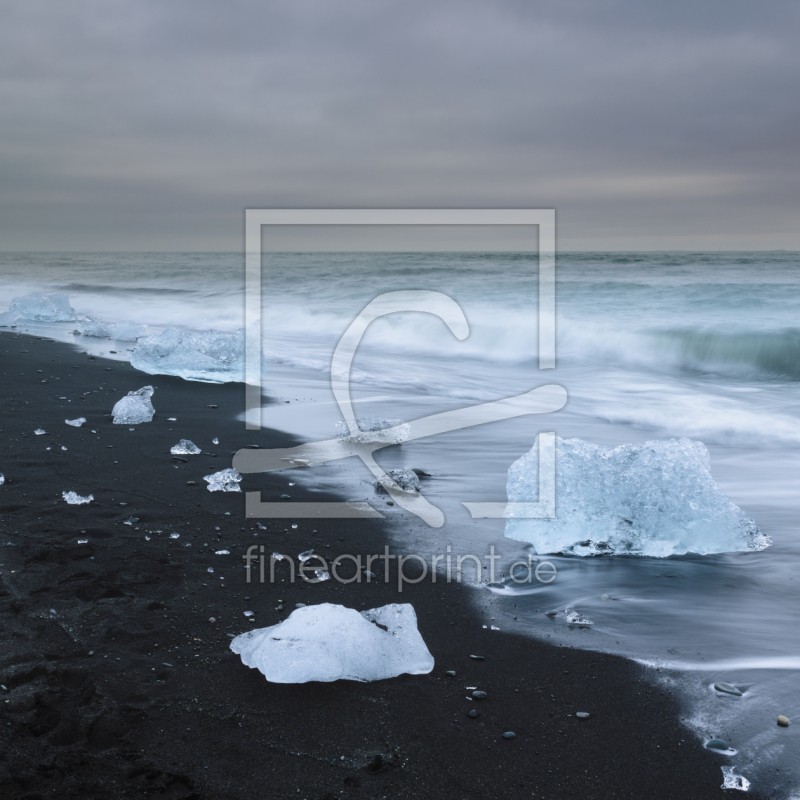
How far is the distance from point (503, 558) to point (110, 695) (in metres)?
2.20

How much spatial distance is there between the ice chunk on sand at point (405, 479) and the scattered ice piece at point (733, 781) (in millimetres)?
2932

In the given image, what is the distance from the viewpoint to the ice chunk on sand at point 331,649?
8.37 feet

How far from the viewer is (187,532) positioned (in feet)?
12.8

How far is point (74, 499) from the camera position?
4180mm

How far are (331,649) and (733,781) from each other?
141 cm

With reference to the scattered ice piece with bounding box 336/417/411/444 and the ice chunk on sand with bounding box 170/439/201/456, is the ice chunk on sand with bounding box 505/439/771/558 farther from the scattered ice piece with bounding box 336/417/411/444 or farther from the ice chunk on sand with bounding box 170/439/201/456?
the ice chunk on sand with bounding box 170/439/201/456

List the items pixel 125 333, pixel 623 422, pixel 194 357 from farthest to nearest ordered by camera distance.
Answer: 1. pixel 125 333
2. pixel 194 357
3. pixel 623 422

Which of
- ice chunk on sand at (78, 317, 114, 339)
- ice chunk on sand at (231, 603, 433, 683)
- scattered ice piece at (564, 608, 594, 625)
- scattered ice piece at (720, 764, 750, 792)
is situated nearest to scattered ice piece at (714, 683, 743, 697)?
scattered ice piece at (720, 764, 750, 792)

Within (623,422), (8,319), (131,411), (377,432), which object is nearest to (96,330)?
(8,319)

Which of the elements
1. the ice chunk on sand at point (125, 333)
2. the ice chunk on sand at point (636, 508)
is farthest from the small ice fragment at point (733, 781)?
the ice chunk on sand at point (125, 333)

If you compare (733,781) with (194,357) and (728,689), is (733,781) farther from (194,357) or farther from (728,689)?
(194,357)

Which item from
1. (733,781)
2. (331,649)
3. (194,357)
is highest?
(194,357)

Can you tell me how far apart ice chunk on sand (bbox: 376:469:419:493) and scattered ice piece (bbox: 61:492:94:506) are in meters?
1.94

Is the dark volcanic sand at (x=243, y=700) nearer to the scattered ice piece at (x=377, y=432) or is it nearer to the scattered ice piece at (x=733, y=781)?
the scattered ice piece at (x=733, y=781)
